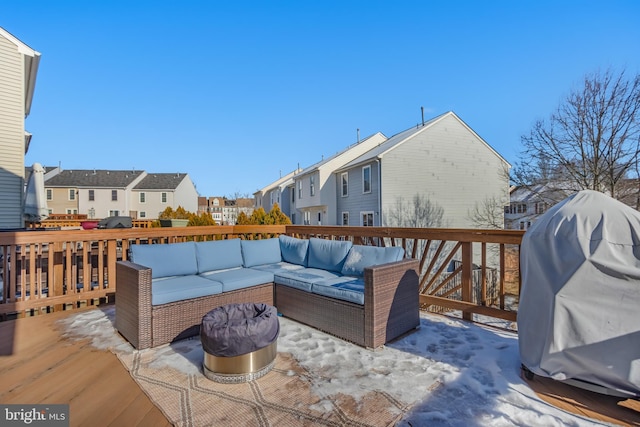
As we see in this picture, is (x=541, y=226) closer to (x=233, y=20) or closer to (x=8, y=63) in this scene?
(x=233, y=20)

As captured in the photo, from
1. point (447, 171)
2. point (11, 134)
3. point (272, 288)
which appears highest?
point (11, 134)

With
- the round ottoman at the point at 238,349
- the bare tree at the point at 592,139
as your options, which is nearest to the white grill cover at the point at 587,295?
the round ottoman at the point at 238,349

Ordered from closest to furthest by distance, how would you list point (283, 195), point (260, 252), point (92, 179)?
point (260, 252) < point (283, 195) < point (92, 179)

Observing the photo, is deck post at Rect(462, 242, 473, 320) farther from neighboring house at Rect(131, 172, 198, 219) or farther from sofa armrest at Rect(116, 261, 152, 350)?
neighboring house at Rect(131, 172, 198, 219)

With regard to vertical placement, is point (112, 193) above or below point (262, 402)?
above

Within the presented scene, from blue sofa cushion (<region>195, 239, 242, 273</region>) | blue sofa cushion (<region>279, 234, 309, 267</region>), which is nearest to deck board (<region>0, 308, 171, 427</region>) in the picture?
blue sofa cushion (<region>195, 239, 242, 273</region>)

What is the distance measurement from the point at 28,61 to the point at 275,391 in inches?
475

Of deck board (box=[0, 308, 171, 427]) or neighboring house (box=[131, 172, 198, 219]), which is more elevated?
neighboring house (box=[131, 172, 198, 219])

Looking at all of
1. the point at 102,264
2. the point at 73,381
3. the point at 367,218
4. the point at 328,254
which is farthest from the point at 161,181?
the point at 73,381

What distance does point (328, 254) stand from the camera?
428 cm

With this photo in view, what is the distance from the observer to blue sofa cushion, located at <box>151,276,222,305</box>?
3142mm

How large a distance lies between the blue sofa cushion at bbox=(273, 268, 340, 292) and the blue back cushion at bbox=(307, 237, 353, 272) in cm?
12

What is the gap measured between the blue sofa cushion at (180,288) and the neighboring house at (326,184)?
1305 cm

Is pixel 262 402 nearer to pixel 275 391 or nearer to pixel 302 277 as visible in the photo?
pixel 275 391
